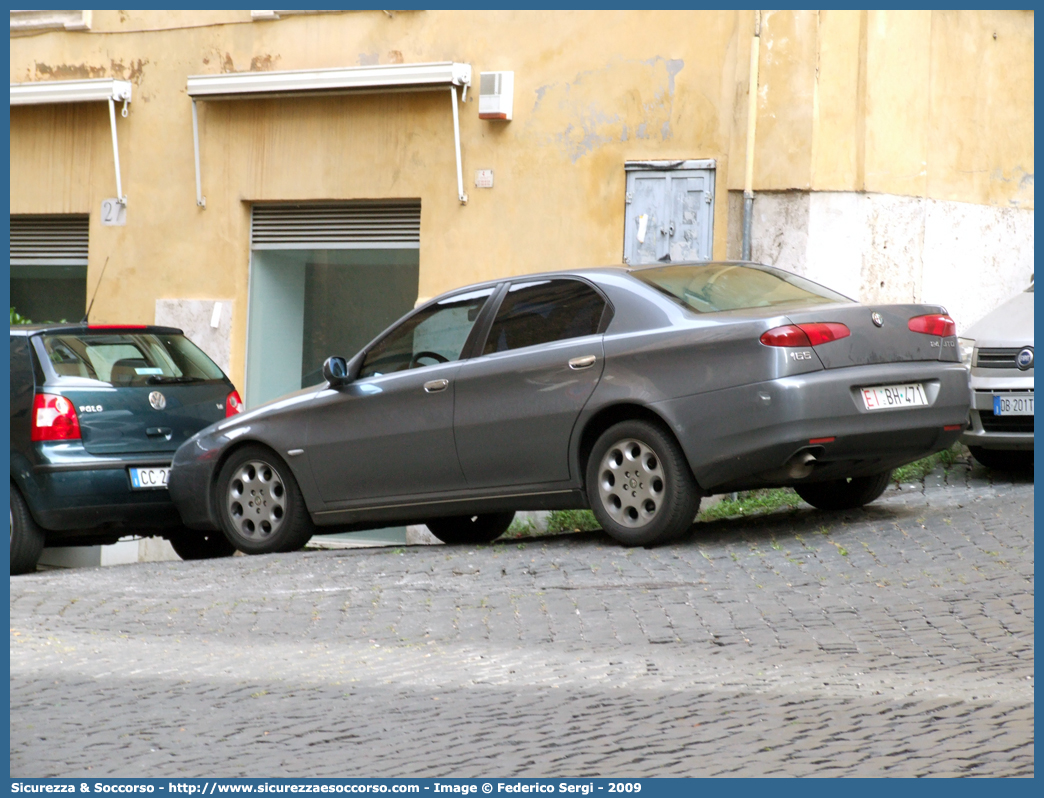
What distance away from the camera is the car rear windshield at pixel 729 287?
28.0ft

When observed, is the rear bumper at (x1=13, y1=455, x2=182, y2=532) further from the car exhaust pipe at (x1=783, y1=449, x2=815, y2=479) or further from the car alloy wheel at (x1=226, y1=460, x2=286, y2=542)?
the car exhaust pipe at (x1=783, y1=449, x2=815, y2=479)

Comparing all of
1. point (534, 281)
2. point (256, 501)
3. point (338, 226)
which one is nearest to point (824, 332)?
point (534, 281)

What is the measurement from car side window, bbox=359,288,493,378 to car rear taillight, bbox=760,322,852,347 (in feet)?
6.74

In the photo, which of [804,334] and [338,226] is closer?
[804,334]

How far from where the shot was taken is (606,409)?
8508 mm

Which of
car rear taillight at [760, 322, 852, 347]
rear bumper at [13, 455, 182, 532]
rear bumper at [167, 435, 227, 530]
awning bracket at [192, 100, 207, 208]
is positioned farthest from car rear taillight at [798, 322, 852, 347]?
awning bracket at [192, 100, 207, 208]

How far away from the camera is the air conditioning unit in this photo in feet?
45.4

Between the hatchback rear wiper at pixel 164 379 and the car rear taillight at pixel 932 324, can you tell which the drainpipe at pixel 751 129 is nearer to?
the car rear taillight at pixel 932 324

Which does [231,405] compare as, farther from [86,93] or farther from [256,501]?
[86,93]

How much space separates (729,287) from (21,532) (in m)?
5.11

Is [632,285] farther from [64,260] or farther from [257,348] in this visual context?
[64,260]

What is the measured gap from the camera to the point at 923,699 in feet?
17.4

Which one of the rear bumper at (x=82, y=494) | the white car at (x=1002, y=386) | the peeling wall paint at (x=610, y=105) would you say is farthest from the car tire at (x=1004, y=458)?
the rear bumper at (x=82, y=494)
